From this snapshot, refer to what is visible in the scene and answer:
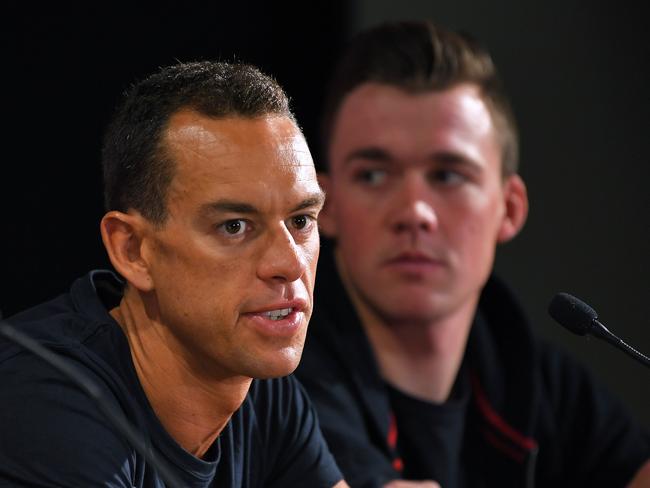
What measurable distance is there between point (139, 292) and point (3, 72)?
0.83 meters

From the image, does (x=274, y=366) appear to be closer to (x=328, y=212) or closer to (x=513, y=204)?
(x=328, y=212)

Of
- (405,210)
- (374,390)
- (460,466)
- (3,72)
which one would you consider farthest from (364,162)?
(3,72)

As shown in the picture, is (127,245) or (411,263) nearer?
(127,245)

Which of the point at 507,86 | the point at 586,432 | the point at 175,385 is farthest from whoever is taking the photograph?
the point at 507,86

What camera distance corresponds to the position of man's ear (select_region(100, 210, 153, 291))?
38.6 inches

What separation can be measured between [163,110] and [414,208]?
60 cm

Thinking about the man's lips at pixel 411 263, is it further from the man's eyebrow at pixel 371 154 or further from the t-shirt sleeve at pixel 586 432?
the t-shirt sleeve at pixel 586 432

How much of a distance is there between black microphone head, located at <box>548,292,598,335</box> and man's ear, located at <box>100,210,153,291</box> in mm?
352

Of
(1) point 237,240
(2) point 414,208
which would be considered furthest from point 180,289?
(2) point 414,208

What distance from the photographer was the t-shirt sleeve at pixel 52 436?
900 millimetres

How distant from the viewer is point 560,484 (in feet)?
5.70

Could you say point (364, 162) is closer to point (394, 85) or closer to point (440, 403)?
point (394, 85)

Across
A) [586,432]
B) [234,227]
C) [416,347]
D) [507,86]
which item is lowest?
[586,432]

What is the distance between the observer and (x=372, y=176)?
1.56 m
